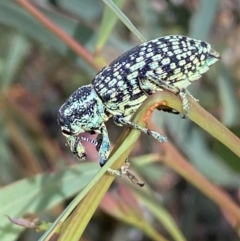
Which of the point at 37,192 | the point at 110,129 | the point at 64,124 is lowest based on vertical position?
the point at 37,192

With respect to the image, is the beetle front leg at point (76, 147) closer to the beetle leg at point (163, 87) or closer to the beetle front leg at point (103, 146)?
the beetle front leg at point (103, 146)

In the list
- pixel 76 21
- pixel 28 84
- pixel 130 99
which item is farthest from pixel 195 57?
pixel 28 84

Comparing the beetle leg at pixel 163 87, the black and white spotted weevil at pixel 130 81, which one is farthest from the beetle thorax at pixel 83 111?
the beetle leg at pixel 163 87

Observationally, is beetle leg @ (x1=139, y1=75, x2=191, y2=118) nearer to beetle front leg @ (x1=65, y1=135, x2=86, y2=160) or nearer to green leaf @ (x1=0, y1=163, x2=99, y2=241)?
beetle front leg @ (x1=65, y1=135, x2=86, y2=160)

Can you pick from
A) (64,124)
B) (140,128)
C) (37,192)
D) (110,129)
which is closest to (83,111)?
(64,124)

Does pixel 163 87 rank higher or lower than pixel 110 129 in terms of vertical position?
lower

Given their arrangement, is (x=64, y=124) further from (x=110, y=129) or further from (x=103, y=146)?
(x=110, y=129)

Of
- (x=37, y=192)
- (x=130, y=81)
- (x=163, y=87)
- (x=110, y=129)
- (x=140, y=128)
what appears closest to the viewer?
(x=140, y=128)

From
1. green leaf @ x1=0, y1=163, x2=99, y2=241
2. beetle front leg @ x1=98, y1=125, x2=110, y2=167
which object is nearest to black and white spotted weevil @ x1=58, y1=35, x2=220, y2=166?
beetle front leg @ x1=98, y1=125, x2=110, y2=167
